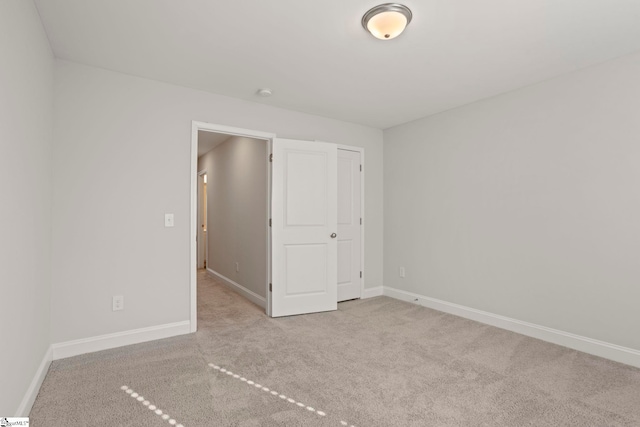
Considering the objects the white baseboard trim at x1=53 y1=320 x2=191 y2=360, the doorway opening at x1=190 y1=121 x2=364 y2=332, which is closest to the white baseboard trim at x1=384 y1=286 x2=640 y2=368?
the doorway opening at x1=190 y1=121 x2=364 y2=332

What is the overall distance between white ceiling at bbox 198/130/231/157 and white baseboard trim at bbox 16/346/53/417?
3349 millimetres

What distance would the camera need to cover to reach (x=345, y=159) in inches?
182

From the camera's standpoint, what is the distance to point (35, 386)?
2104 millimetres

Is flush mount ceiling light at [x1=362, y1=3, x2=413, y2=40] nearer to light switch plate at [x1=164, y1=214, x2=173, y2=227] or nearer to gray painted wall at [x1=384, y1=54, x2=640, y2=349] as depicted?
gray painted wall at [x1=384, y1=54, x2=640, y2=349]

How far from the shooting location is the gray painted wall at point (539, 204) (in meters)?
2.70

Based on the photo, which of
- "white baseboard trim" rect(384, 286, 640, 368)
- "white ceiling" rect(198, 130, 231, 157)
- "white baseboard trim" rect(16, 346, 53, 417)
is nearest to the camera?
"white baseboard trim" rect(16, 346, 53, 417)

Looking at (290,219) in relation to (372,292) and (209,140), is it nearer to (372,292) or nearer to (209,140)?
(372,292)

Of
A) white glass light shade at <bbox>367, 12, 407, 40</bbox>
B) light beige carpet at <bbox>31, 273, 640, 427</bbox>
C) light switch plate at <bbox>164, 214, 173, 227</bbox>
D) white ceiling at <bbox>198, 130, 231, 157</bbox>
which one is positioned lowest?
light beige carpet at <bbox>31, 273, 640, 427</bbox>

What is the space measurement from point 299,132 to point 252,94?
2.68ft

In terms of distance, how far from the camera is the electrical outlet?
2941 mm

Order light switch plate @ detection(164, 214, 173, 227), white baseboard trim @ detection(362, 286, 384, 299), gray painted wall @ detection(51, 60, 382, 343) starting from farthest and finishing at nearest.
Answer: white baseboard trim @ detection(362, 286, 384, 299)
light switch plate @ detection(164, 214, 173, 227)
gray painted wall @ detection(51, 60, 382, 343)

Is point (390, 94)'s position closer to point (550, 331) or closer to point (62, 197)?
point (550, 331)

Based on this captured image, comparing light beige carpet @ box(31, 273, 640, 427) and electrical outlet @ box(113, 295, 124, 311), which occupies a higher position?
electrical outlet @ box(113, 295, 124, 311)

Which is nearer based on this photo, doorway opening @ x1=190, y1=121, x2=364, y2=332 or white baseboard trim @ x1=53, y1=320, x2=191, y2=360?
white baseboard trim @ x1=53, y1=320, x2=191, y2=360
